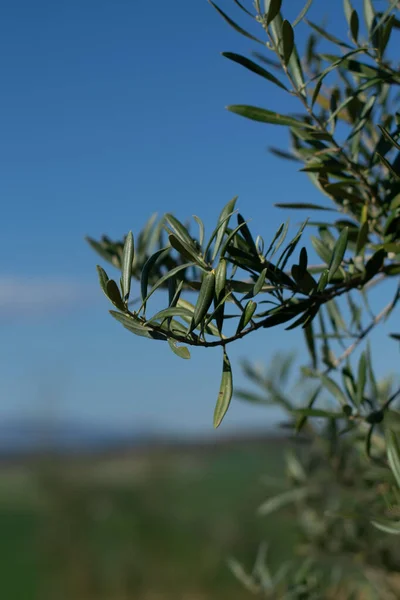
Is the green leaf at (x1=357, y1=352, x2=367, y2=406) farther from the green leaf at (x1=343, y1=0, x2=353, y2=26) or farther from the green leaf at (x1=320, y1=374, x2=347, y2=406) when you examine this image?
the green leaf at (x1=343, y1=0, x2=353, y2=26)

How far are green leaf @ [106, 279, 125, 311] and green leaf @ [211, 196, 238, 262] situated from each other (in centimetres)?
6

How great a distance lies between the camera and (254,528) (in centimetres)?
353

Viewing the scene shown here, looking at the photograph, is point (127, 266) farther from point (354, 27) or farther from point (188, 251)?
point (354, 27)

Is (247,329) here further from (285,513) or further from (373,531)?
(285,513)

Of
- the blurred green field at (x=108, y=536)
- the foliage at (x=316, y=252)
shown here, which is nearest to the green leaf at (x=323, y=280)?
the foliage at (x=316, y=252)

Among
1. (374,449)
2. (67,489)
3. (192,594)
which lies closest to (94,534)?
(67,489)

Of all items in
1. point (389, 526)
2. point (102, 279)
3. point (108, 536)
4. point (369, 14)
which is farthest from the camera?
point (108, 536)

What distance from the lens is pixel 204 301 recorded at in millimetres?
376

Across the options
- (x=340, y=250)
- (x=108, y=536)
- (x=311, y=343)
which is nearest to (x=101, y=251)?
(x=311, y=343)

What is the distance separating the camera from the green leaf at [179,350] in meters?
0.37

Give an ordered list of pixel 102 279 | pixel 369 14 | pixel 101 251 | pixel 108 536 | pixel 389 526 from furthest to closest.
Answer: pixel 108 536
pixel 101 251
pixel 369 14
pixel 389 526
pixel 102 279

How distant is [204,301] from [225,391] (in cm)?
5

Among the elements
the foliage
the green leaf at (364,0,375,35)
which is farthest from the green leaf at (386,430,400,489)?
the green leaf at (364,0,375,35)

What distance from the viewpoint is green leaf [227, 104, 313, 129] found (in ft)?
1.66
